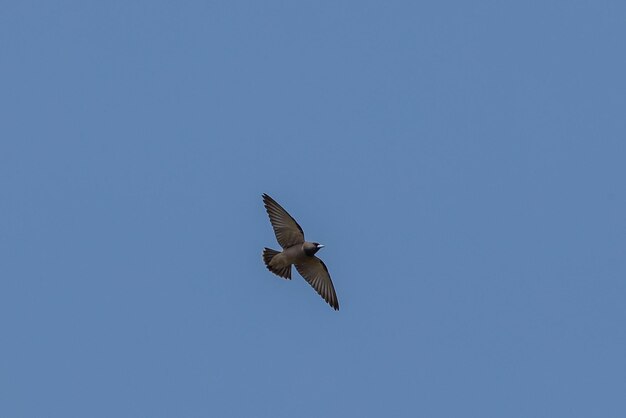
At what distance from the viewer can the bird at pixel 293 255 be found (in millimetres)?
38688

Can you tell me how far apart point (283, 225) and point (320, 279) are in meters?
1.67

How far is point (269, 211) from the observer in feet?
127

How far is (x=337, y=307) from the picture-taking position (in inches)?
1543

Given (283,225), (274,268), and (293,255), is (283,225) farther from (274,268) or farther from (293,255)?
(274,268)

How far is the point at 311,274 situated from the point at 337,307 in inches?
39.2

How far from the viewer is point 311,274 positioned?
129 feet

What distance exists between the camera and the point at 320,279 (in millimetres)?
39500

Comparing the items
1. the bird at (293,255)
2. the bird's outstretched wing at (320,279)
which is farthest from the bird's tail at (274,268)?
the bird's outstretched wing at (320,279)

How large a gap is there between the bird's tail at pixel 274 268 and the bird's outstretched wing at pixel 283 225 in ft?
1.00

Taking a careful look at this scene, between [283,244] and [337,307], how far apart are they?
76.2 inches

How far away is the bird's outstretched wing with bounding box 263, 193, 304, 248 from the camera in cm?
3866

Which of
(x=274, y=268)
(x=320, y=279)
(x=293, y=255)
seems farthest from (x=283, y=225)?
(x=320, y=279)

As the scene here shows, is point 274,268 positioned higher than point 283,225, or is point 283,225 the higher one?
point 283,225

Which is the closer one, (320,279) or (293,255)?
(293,255)
